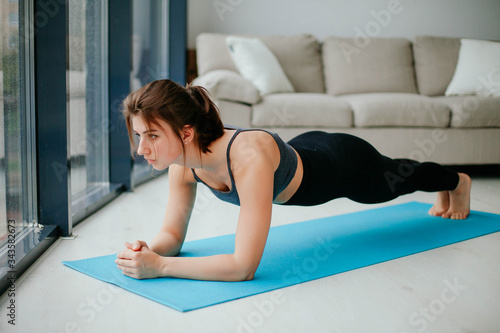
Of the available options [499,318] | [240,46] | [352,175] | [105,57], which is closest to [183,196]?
[352,175]

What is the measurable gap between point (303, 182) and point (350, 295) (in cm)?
41

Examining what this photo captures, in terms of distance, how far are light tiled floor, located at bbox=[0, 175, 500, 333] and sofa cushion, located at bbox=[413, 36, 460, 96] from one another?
2.41m

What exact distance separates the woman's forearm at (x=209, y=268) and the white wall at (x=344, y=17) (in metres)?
3.27

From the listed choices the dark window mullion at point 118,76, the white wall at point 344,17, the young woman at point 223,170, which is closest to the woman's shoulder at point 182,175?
the young woman at point 223,170

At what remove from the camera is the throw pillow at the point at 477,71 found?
3698mm

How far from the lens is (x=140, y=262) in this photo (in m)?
1.34

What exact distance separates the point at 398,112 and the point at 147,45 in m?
1.77

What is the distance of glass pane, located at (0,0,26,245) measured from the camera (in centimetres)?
148

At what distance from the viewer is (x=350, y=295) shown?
134 cm

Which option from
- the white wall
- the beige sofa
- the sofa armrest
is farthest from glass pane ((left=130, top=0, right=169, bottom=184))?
the white wall

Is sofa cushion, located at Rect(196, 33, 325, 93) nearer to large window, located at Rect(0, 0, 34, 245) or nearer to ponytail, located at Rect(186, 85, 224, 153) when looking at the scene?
large window, located at Rect(0, 0, 34, 245)

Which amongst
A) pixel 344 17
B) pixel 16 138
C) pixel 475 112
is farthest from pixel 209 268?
pixel 344 17

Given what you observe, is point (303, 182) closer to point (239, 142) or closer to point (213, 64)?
point (239, 142)

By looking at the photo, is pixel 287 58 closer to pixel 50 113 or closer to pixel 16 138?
pixel 50 113
